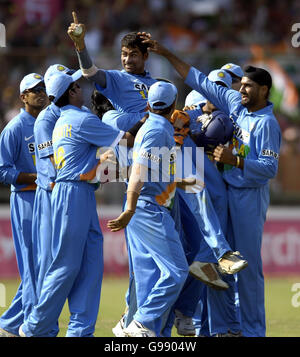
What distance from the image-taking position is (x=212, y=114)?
961 centimetres

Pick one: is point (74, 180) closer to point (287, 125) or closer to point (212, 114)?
point (212, 114)

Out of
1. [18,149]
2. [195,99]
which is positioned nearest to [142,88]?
[195,99]

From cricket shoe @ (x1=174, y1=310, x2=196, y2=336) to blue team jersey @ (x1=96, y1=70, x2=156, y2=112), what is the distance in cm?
237

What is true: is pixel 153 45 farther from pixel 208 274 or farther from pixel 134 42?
pixel 208 274

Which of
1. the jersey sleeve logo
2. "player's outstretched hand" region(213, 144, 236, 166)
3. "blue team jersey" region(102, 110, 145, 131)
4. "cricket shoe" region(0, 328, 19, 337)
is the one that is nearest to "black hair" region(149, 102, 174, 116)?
the jersey sleeve logo

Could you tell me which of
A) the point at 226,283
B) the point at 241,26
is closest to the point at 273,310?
the point at 226,283

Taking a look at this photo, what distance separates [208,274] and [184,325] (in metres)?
0.83

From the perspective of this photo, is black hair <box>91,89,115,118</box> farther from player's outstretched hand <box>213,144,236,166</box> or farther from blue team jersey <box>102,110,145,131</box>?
player's outstretched hand <box>213,144,236,166</box>

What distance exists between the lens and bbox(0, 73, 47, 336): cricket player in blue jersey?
9.84 metres

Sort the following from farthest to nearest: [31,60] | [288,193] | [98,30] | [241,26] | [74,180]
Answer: [241,26]
[98,30]
[288,193]
[31,60]
[74,180]

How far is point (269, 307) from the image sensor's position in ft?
43.9

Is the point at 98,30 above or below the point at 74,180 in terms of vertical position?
above

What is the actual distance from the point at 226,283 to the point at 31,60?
341 inches

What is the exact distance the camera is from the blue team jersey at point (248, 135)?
920cm
